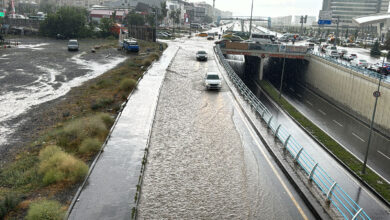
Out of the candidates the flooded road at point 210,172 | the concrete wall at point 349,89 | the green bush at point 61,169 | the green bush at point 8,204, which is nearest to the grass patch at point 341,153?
the concrete wall at point 349,89

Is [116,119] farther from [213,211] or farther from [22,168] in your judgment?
[213,211]

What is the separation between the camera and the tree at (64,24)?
90.5 m

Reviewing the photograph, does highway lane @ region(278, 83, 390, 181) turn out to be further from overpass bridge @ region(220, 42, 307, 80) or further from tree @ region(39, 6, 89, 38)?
tree @ region(39, 6, 89, 38)

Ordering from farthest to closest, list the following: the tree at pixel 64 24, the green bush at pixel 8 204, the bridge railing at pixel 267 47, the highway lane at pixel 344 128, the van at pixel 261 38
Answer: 1. the tree at pixel 64 24
2. the van at pixel 261 38
3. the bridge railing at pixel 267 47
4. the highway lane at pixel 344 128
5. the green bush at pixel 8 204

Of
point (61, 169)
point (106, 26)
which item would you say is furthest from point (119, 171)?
point (106, 26)

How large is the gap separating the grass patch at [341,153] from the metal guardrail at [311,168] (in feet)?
12.8

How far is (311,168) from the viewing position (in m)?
17.8

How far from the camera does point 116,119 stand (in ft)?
71.3

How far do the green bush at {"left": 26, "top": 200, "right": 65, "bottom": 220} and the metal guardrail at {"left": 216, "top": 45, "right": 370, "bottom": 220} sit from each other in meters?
9.23

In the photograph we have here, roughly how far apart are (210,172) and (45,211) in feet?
22.3

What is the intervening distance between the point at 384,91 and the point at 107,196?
35315 millimetres

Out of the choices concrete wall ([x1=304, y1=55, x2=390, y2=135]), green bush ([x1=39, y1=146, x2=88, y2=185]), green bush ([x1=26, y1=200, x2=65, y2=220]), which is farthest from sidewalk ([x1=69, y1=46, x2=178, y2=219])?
concrete wall ([x1=304, y1=55, x2=390, y2=135])

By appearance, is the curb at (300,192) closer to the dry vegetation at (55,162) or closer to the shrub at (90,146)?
the dry vegetation at (55,162)

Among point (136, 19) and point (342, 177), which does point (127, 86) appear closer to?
point (342, 177)
